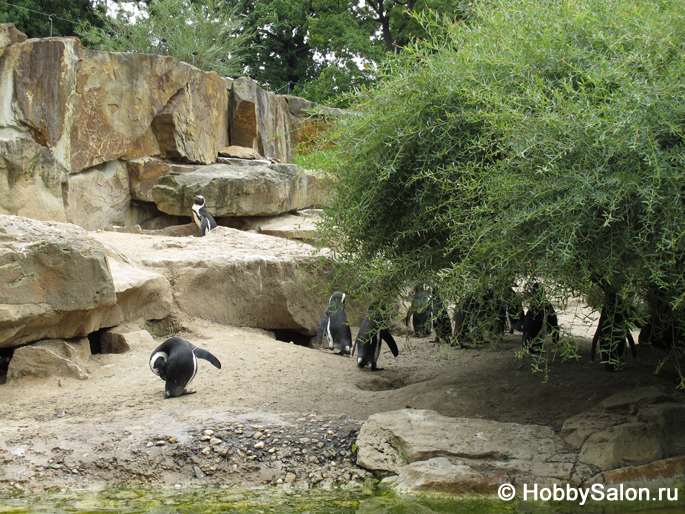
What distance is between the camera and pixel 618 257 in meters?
2.97

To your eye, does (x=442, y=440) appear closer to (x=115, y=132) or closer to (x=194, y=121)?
(x=115, y=132)

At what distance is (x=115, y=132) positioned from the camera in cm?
1202

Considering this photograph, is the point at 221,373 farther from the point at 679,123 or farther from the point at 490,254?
the point at 679,123

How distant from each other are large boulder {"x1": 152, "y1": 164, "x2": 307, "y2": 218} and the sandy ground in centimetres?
573

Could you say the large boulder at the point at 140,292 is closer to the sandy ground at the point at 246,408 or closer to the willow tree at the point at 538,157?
the sandy ground at the point at 246,408

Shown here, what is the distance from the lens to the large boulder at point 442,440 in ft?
11.9

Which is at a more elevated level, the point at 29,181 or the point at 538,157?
the point at 29,181

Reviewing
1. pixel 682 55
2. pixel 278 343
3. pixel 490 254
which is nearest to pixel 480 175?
pixel 490 254

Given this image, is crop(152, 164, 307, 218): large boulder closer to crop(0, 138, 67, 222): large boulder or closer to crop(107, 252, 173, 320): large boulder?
crop(0, 138, 67, 222): large boulder

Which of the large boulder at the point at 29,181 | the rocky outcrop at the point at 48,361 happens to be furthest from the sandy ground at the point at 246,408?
the large boulder at the point at 29,181

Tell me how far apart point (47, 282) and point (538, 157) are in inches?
167

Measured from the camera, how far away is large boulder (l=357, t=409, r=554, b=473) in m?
3.62

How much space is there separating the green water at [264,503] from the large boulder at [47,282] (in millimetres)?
2043

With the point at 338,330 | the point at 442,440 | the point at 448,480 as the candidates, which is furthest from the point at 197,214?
the point at 448,480
